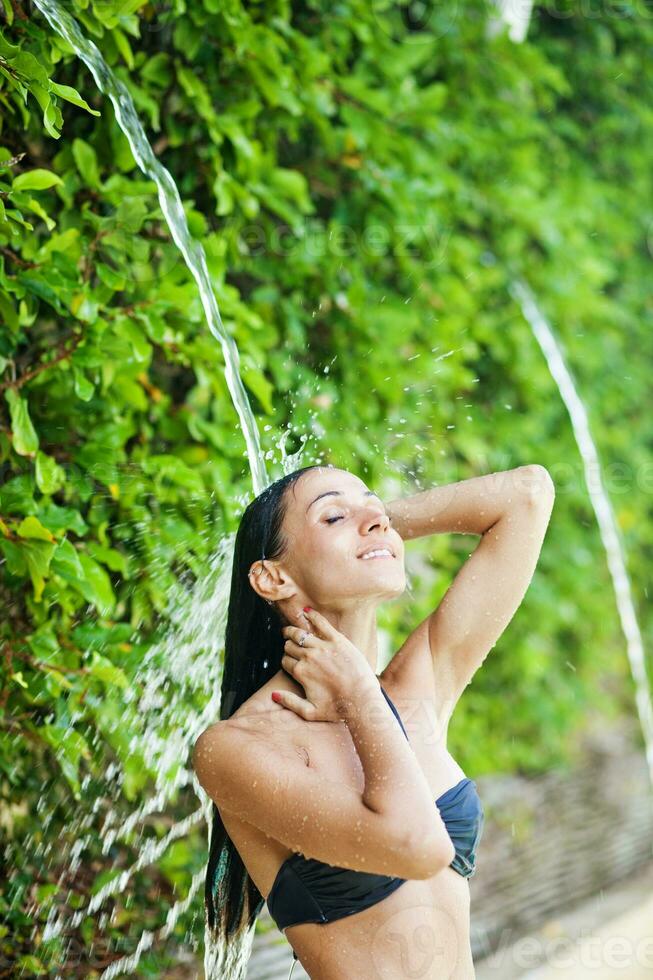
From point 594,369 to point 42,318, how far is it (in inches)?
138

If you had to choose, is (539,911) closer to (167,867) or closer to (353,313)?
(167,867)

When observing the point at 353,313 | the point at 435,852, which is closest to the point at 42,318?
the point at 353,313

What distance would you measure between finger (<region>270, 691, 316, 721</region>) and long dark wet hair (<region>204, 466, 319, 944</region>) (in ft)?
0.61

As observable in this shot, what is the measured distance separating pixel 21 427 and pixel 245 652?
836 mm

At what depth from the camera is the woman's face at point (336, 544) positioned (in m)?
1.82

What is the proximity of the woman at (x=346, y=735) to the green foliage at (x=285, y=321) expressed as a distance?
665 mm

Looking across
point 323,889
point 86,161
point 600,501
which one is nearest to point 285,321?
point 86,161

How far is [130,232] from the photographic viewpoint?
2705 mm

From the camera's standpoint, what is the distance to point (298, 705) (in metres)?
1.79

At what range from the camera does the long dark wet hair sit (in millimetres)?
1991

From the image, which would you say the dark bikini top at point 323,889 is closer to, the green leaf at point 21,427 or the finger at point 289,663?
the finger at point 289,663

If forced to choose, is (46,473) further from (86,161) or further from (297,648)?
(297,648)

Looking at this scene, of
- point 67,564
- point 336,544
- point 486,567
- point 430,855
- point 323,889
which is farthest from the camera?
point 67,564

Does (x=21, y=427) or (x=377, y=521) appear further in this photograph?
(x=21, y=427)
